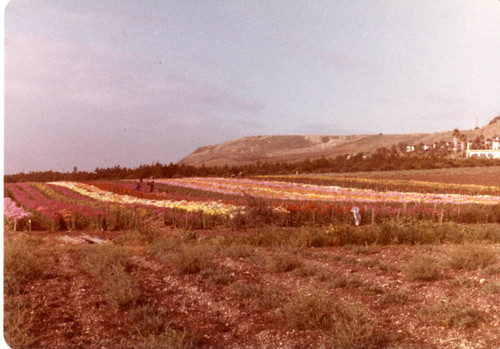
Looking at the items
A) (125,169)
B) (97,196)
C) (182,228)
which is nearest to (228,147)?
(125,169)

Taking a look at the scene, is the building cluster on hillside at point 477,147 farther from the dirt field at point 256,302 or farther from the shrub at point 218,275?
the shrub at point 218,275

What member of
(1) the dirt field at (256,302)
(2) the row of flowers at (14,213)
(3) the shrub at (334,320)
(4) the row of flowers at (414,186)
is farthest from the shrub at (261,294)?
(4) the row of flowers at (414,186)

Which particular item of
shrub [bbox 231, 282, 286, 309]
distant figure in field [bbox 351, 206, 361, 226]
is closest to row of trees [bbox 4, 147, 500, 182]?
distant figure in field [bbox 351, 206, 361, 226]

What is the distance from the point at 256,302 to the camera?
6.04m

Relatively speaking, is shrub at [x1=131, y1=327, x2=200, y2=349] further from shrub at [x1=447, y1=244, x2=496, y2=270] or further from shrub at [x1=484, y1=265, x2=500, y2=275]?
shrub at [x1=447, y1=244, x2=496, y2=270]

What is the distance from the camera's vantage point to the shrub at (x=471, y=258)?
7.54 metres

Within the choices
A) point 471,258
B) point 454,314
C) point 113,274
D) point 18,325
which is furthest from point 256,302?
point 471,258

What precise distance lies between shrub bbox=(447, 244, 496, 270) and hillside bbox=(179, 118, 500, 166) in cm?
4655

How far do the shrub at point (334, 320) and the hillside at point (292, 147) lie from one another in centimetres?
4844

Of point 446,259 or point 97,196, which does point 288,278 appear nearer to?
point 446,259

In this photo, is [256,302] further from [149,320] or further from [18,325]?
[18,325]

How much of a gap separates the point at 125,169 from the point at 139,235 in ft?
85.7

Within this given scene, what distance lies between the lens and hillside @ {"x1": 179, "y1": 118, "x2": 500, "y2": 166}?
67.4 metres

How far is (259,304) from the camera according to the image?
19.7ft
